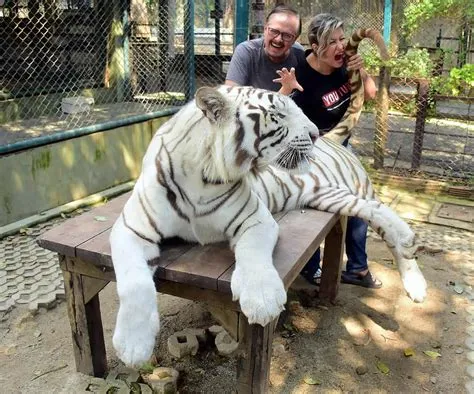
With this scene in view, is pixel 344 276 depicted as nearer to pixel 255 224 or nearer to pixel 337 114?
pixel 337 114

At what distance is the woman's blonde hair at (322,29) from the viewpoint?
2.75 m

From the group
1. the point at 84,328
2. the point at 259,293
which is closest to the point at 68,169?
the point at 84,328

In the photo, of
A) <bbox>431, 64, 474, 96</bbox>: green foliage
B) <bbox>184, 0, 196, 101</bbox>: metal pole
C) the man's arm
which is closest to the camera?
the man's arm

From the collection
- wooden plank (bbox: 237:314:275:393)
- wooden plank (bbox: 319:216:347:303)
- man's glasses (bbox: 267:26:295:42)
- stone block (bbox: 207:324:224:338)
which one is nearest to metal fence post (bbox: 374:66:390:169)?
man's glasses (bbox: 267:26:295:42)

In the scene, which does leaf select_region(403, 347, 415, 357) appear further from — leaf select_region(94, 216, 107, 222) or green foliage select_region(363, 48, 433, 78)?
green foliage select_region(363, 48, 433, 78)

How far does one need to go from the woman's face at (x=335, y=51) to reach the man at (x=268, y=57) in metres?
0.22

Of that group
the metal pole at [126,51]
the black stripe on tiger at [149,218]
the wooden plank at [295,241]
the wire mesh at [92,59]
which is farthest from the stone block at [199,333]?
the metal pole at [126,51]

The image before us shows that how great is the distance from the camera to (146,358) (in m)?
1.62

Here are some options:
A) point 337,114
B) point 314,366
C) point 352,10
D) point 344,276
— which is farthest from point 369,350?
point 352,10

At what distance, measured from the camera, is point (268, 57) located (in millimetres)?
3037

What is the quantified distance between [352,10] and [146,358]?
5.31 metres

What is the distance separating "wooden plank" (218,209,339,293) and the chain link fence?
2.81 metres

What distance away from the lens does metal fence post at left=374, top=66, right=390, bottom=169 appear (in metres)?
4.81

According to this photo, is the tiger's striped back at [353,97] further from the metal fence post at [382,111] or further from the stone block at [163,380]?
the metal fence post at [382,111]
